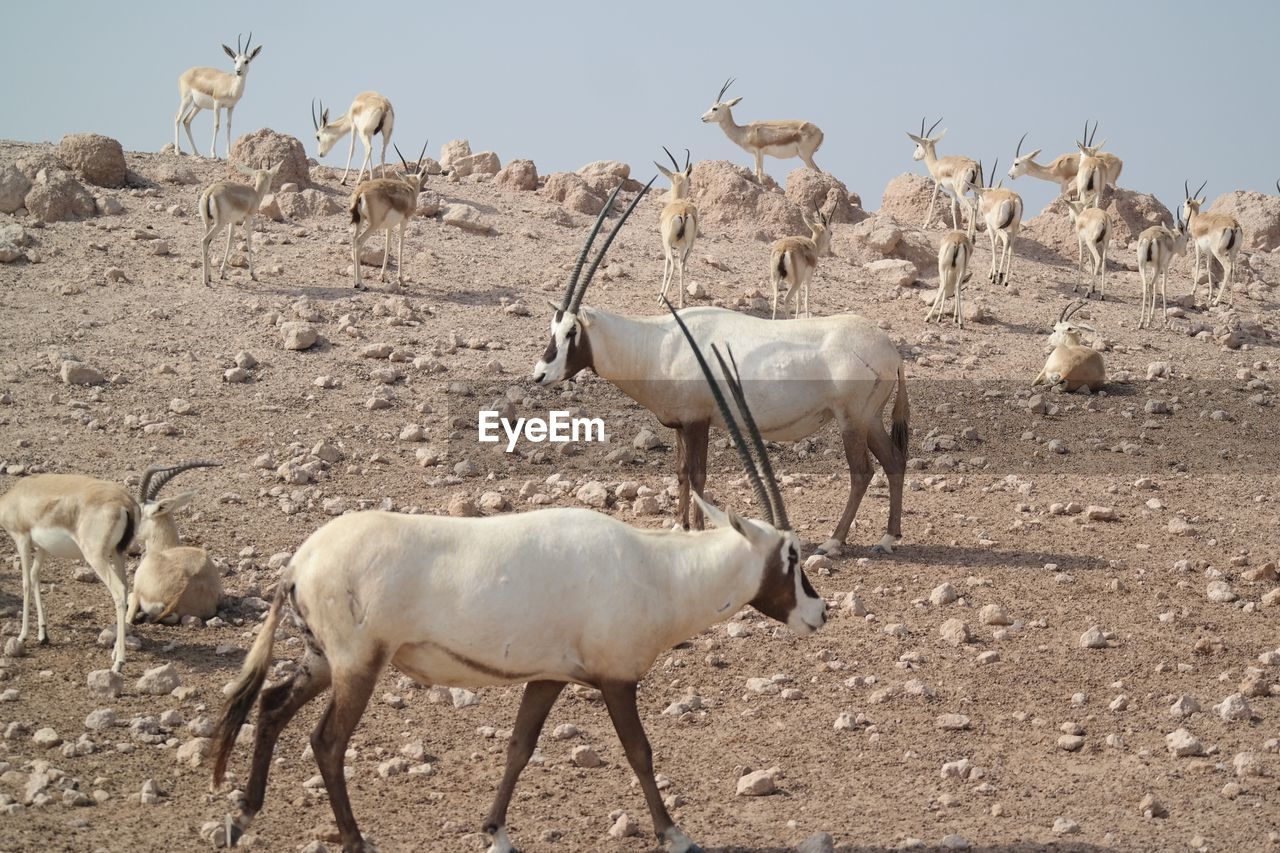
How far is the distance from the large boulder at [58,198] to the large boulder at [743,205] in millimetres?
8737

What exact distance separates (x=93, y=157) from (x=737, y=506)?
476 inches

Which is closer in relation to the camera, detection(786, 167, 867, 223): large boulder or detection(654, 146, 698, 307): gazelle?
detection(654, 146, 698, 307): gazelle

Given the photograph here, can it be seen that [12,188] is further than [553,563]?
Yes

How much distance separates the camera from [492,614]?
5297 mm

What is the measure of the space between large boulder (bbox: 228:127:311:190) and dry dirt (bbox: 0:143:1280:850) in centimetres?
151

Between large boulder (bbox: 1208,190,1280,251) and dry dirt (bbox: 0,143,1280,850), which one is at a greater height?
large boulder (bbox: 1208,190,1280,251)

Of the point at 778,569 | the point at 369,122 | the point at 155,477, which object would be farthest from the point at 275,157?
the point at 778,569

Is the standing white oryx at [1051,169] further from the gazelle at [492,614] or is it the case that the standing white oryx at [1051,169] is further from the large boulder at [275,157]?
the gazelle at [492,614]

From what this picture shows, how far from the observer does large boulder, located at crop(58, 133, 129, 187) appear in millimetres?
18453

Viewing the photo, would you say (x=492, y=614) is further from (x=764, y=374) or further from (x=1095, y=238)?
(x=1095, y=238)

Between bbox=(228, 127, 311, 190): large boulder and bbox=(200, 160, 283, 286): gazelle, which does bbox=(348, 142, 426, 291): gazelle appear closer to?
bbox=(200, 160, 283, 286): gazelle

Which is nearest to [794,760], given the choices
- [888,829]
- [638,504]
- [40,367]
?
[888,829]

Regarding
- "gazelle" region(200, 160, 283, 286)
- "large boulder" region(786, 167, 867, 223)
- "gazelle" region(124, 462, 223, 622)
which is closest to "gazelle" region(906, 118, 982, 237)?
"large boulder" region(786, 167, 867, 223)

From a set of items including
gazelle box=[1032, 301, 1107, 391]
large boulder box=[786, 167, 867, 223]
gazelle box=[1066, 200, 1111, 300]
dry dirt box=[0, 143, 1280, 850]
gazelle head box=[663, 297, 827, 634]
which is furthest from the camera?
large boulder box=[786, 167, 867, 223]
